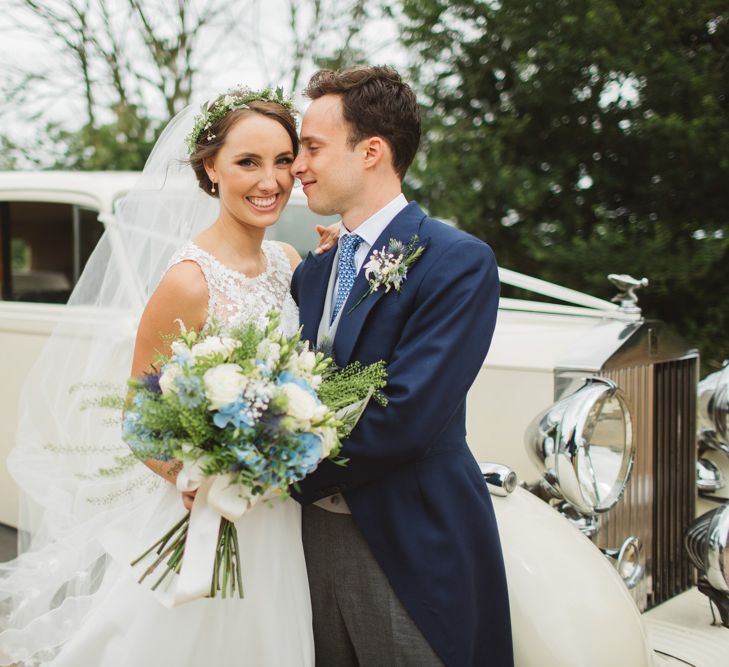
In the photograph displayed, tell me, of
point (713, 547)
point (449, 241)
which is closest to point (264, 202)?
point (449, 241)

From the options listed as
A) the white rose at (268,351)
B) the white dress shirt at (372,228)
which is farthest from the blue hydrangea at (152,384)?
the white dress shirt at (372,228)

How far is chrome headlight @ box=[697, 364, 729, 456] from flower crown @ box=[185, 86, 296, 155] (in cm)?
191

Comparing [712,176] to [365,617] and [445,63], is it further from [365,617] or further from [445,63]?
[365,617]

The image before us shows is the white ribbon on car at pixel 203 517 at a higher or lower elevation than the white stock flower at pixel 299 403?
lower

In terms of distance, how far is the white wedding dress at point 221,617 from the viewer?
5.62 feet

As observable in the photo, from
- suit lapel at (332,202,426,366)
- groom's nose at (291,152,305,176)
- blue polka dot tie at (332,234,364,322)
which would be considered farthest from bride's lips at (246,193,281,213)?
suit lapel at (332,202,426,366)

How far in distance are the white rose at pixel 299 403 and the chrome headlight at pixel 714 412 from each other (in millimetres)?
2066

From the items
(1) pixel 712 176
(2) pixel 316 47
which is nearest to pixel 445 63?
(1) pixel 712 176

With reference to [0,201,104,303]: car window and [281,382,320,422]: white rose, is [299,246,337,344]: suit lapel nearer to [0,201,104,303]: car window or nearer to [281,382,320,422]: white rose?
[281,382,320,422]: white rose

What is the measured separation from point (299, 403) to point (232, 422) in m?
0.13

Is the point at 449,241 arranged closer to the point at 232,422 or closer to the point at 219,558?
the point at 232,422

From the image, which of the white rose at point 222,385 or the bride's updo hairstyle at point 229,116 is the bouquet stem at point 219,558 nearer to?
the white rose at point 222,385

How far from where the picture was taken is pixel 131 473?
2518 mm

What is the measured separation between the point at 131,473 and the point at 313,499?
1067mm
